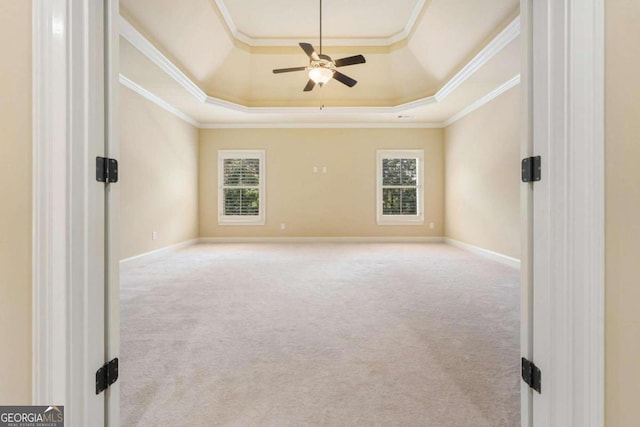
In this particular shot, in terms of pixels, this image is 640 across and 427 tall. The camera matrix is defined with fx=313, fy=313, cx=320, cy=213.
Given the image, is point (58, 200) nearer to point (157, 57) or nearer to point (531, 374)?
point (531, 374)

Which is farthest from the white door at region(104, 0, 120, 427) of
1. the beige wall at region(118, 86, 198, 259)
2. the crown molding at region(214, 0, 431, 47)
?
the crown molding at region(214, 0, 431, 47)

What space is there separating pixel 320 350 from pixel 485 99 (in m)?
5.45

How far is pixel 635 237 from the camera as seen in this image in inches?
34.8

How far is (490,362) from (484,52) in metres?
3.99

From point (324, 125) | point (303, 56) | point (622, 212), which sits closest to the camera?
point (622, 212)

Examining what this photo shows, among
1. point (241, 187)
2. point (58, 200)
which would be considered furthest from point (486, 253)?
point (58, 200)

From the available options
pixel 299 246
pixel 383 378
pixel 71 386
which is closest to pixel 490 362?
pixel 383 378

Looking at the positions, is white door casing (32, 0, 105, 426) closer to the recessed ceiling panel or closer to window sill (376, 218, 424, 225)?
the recessed ceiling panel

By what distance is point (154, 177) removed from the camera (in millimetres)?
5570

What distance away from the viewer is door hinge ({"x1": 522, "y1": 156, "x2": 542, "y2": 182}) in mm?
1035

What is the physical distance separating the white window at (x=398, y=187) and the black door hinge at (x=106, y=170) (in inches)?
269

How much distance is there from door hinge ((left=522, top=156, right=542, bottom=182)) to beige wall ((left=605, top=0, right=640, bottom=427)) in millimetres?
170

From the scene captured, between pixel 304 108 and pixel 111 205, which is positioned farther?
pixel 304 108

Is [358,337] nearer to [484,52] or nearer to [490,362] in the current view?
[490,362]
